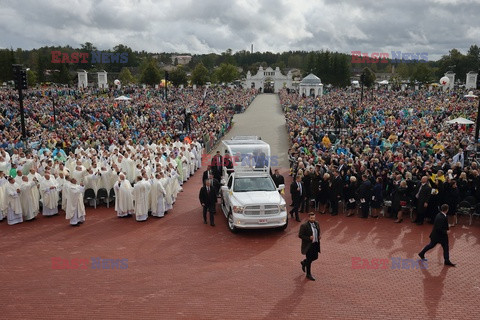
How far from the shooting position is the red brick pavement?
7.86m

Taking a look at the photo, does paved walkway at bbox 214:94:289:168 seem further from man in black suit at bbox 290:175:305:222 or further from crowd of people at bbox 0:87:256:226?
man in black suit at bbox 290:175:305:222

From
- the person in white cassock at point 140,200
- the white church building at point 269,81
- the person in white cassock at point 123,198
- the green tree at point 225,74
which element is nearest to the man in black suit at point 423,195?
the person in white cassock at point 140,200

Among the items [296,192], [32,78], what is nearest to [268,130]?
[296,192]

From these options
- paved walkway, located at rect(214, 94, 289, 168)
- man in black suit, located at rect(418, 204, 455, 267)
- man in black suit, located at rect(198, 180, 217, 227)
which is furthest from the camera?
paved walkway, located at rect(214, 94, 289, 168)

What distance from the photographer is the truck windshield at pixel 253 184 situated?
42.5ft

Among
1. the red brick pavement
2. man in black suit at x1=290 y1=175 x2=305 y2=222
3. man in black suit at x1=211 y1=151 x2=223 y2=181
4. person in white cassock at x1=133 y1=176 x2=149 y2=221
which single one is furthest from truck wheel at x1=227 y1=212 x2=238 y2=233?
man in black suit at x1=211 y1=151 x2=223 y2=181

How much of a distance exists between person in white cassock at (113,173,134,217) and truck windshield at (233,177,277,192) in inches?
148

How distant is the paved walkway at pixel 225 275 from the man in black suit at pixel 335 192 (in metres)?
0.98

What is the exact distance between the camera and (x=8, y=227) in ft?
41.8

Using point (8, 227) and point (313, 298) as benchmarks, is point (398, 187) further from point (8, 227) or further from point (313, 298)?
point (8, 227)

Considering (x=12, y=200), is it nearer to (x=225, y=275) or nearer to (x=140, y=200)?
(x=140, y=200)

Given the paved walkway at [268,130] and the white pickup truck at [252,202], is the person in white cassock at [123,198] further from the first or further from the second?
the paved walkway at [268,130]

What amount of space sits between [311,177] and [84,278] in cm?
841

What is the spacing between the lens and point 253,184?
517 inches
